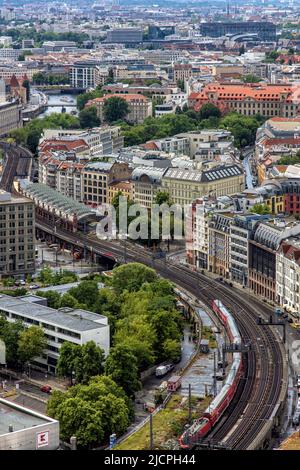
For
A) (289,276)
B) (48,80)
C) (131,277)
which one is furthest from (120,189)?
(48,80)

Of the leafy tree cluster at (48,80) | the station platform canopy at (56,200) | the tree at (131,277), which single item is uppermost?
the tree at (131,277)

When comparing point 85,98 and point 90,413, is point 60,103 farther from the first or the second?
point 90,413

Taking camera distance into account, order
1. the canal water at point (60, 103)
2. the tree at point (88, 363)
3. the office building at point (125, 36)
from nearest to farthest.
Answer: the tree at point (88, 363), the canal water at point (60, 103), the office building at point (125, 36)

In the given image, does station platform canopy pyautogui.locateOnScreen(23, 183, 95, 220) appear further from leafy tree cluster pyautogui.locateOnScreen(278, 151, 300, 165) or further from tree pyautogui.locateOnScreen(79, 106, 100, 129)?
tree pyautogui.locateOnScreen(79, 106, 100, 129)

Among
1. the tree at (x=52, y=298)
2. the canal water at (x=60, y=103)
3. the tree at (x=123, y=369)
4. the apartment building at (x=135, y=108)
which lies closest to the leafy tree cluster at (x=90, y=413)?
the tree at (x=123, y=369)

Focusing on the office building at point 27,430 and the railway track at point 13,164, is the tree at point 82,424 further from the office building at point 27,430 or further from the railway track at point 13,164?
the railway track at point 13,164

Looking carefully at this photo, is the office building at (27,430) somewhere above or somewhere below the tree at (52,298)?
above
